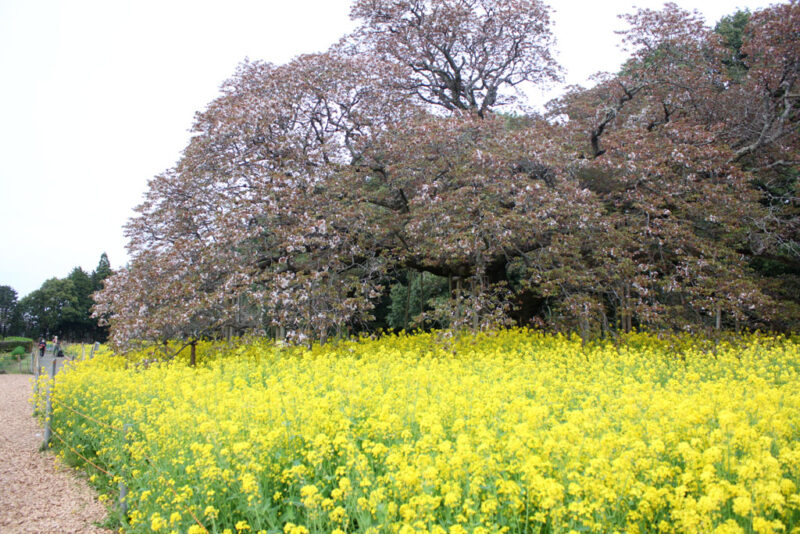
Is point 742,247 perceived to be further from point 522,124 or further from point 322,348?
point 322,348

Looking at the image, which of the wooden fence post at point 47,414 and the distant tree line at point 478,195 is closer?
the wooden fence post at point 47,414

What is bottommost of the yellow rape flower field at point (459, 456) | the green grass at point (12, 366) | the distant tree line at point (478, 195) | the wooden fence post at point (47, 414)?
the green grass at point (12, 366)

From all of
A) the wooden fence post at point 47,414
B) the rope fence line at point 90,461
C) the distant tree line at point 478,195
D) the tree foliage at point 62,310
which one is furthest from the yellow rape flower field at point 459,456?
the tree foliage at point 62,310

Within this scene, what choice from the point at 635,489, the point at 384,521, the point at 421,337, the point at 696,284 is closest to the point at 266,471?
the point at 384,521

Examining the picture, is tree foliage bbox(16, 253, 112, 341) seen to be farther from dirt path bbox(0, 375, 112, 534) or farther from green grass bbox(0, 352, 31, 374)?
dirt path bbox(0, 375, 112, 534)

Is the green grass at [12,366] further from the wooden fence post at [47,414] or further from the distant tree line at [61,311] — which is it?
the distant tree line at [61,311]

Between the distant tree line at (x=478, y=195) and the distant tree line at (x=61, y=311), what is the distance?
43366 millimetres

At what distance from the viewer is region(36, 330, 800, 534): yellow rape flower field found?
2.92 metres

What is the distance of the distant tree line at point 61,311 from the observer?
50281mm

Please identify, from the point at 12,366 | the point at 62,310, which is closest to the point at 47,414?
the point at 12,366

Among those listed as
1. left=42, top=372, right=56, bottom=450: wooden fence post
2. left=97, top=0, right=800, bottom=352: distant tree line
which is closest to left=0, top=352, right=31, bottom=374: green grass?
left=97, top=0, right=800, bottom=352: distant tree line

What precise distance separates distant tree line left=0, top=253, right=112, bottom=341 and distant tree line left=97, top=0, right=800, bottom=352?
4337 cm

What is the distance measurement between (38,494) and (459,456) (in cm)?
557

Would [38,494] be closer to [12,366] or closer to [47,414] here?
[47,414]
